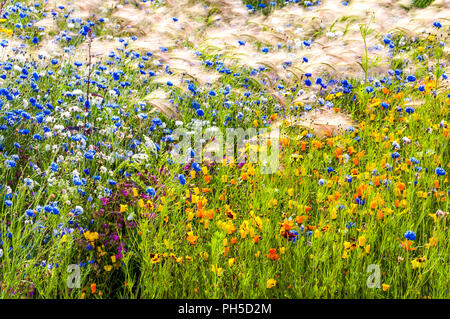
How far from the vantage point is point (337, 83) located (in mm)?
4281

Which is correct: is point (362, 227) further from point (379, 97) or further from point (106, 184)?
point (379, 97)

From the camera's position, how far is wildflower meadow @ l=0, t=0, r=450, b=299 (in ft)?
6.68

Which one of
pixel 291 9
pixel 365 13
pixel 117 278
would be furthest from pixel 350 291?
pixel 291 9

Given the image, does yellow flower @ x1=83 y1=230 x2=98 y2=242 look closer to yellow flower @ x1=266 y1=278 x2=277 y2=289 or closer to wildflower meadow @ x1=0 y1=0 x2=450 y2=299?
wildflower meadow @ x1=0 y1=0 x2=450 y2=299

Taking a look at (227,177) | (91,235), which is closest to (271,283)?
(91,235)

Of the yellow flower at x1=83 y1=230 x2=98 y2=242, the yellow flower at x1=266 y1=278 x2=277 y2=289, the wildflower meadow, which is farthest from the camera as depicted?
the yellow flower at x1=83 y1=230 x2=98 y2=242

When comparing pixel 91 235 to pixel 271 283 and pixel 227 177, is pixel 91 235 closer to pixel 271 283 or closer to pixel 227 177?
pixel 271 283

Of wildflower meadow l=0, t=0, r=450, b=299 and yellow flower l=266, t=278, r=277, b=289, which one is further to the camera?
wildflower meadow l=0, t=0, r=450, b=299

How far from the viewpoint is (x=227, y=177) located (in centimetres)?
287

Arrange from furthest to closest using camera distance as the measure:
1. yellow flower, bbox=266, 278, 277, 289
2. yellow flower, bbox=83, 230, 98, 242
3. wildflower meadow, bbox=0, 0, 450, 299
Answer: yellow flower, bbox=83, 230, 98, 242
wildflower meadow, bbox=0, 0, 450, 299
yellow flower, bbox=266, 278, 277, 289

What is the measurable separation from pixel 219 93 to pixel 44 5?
9.79ft

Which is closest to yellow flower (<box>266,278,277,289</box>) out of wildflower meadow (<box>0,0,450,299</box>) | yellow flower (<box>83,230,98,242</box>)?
wildflower meadow (<box>0,0,450,299</box>)

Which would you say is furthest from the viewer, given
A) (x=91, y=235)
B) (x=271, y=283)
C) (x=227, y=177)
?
(x=227, y=177)

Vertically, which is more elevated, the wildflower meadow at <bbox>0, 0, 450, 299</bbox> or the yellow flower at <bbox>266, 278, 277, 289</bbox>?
the yellow flower at <bbox>266, 278, 277, 289</bbox>
